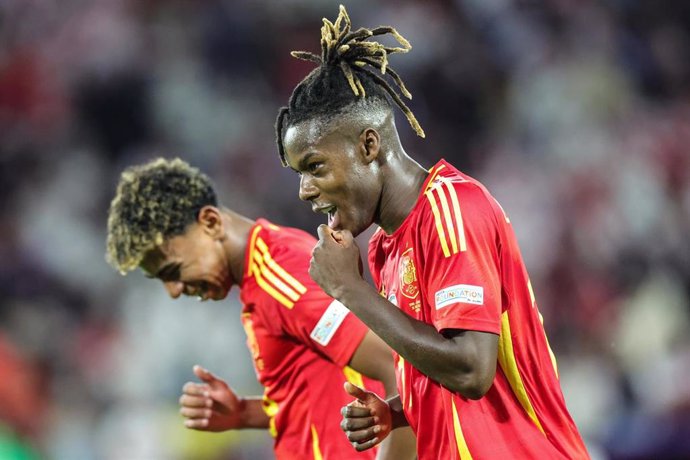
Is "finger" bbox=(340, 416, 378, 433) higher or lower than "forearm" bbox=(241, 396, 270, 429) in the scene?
higher

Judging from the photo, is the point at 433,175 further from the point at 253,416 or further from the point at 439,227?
the point at 253,416

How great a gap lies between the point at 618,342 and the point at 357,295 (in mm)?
5025

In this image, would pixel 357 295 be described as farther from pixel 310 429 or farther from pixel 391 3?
pixel 391 3

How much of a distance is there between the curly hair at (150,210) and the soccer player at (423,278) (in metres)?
1.21

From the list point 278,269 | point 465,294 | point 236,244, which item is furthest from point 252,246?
point 465,294

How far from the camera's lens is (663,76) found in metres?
9.09

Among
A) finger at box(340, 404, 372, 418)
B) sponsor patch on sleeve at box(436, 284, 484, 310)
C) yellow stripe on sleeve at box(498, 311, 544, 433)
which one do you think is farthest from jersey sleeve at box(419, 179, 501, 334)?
finger at box(340, 404, 372, 418)

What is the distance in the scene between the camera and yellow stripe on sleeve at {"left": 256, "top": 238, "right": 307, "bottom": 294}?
3869mm

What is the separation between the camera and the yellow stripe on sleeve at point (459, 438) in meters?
2.75

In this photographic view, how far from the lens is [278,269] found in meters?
3.98

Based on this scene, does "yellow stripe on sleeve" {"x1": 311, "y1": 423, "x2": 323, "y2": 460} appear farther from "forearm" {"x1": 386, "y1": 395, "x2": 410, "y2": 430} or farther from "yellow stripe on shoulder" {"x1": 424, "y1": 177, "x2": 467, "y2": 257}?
"yellow stripe on shoulder" {"x1": 424, "y1": 177, "x2": 467, "y2": 257}

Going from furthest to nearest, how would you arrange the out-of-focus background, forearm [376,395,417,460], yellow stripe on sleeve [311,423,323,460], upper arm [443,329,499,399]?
1. the out-of-focus background
2. yellow stripe on sleeve [311,423,323,460]
3. forearm [376,395,417,460]
4. upper arm [443,329,499,399]

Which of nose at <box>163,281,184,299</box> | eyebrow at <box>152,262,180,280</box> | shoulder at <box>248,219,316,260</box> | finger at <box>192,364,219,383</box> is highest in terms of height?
shoulder at <box>248,219,316,260</box>

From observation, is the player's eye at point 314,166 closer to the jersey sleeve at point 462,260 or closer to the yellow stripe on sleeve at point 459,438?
the jersey sleeve at point 462,260
